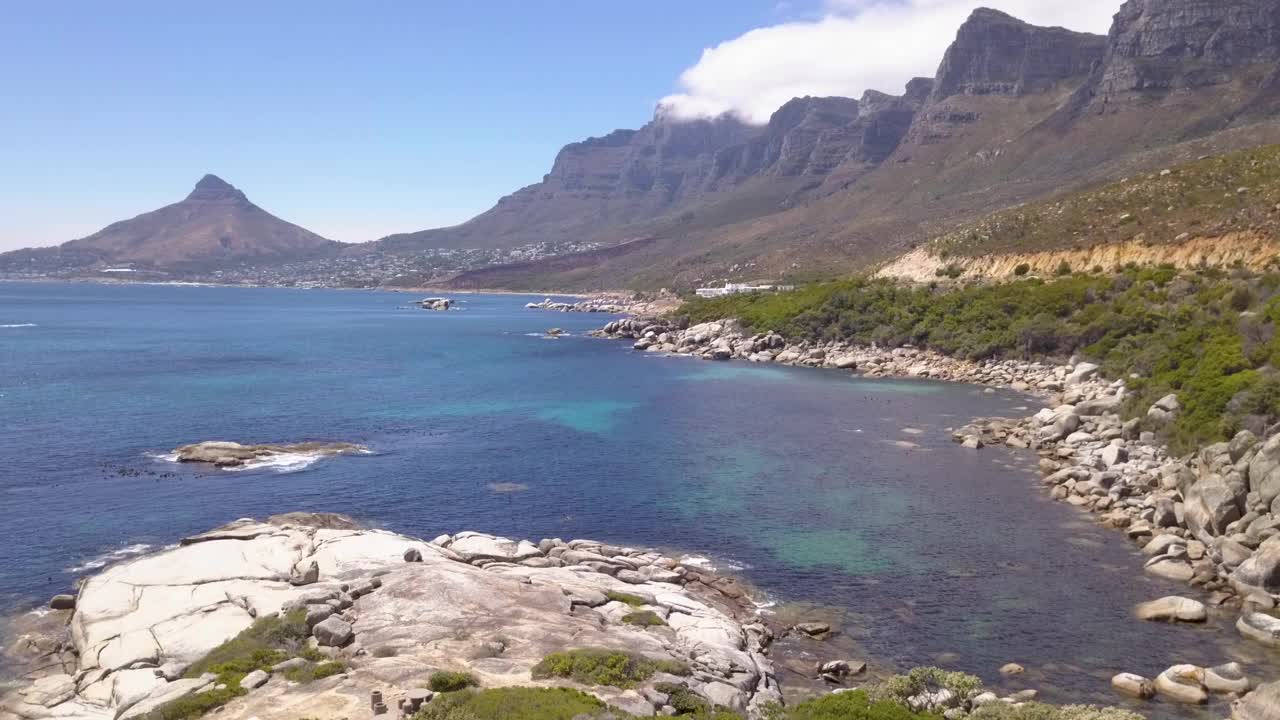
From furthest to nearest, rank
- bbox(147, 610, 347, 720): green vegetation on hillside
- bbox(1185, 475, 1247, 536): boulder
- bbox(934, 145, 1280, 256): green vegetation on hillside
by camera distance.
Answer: bbox(934, 145, 1280, 256): green vegetation on hillside < bbox(1185, 475, 1247, 536): boulder < bbox(147, 610, 347, 720): green vegetation on hillside

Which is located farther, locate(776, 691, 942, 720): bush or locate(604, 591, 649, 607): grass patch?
locate(604, 591, 649, 607): grass patch

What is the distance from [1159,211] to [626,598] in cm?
8699

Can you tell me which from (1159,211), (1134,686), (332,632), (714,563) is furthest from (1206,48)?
(332,632)

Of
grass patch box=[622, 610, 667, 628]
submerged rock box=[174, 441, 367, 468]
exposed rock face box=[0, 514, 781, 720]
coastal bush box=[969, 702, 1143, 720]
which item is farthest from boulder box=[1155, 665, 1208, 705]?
submerged rock box=[174, 441, 367, 468]

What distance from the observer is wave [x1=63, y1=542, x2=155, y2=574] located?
35.1m

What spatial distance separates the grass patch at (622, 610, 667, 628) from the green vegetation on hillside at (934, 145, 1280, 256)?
249ft

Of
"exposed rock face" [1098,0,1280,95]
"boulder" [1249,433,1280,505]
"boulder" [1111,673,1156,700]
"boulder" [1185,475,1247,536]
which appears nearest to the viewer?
"boulder" [1111,673,1156,700]

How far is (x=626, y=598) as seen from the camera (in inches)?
1182

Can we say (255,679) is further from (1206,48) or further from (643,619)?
(1206,48)

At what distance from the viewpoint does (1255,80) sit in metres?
176

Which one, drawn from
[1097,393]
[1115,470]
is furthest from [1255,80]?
[1115,470]

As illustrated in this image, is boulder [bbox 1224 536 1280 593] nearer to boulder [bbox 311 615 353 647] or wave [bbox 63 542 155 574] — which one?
boulder [bbox 311 615 353 647]

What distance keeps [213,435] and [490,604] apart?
41.9 metres

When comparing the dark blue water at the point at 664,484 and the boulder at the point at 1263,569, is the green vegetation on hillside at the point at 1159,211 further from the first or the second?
the boulder at the point at 1263,569
